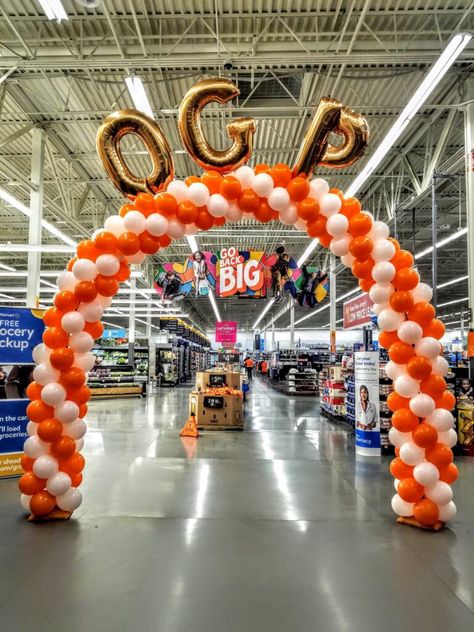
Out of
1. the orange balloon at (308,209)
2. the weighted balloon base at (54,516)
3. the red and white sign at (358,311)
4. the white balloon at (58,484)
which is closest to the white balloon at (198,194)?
the orange balloon at (308,209)

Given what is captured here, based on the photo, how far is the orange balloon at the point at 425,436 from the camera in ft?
12.5

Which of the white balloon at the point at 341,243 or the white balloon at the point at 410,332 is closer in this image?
the white balloon at the point at 410,332

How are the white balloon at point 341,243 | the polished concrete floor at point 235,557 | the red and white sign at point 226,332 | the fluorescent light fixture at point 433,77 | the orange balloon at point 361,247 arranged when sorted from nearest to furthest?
1. the polished concrete floor at point 235,557
2. the orange balloon at point 361,247
3. the white balloon at point 341,243
4. the fluorescent light fixture at point 433,77
5. the red and white sign at point 226,332

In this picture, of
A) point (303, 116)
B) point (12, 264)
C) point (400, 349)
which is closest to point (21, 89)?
point (303, 116)

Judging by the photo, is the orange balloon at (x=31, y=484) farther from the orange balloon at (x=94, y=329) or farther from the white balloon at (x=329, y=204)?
the white balloon at (x=329, y=204)

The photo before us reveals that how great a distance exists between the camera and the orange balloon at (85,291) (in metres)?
3.99

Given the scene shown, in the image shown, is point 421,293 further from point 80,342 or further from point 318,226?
point 80,342

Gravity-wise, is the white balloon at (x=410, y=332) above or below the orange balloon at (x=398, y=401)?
above

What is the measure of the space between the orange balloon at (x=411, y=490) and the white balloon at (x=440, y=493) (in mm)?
79

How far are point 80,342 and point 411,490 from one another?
3.44m

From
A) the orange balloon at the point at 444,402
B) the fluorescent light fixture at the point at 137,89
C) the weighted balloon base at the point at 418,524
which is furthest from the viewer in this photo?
the fluorescent light fixture at the point at 137,89

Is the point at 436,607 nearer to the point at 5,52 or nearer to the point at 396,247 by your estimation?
the point at 396,247

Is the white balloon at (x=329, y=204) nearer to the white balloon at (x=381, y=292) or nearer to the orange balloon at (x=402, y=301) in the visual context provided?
the white balloon at (x=381, y=292)

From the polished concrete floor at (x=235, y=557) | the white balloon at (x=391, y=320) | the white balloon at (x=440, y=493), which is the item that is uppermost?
the white balloon at (x=391, y=320)
